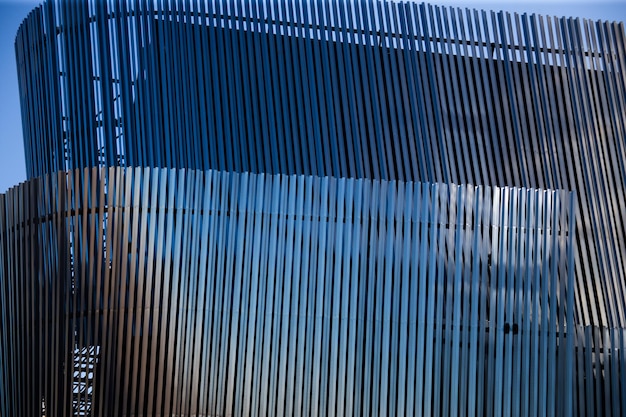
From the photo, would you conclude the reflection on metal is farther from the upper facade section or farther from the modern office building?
the upper facade section

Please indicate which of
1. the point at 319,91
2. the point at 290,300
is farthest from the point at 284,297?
the point at 319,91

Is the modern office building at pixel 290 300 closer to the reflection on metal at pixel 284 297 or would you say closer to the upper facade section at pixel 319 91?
the reflection on metal at pixel 284 297

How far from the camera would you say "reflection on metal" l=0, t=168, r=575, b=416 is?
10383 mm

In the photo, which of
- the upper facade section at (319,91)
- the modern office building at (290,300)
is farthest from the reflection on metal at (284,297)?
the upper facade section at (319,91)

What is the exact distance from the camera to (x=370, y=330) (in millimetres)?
10703

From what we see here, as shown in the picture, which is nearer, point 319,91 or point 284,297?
point 284,297

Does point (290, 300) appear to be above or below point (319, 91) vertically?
below

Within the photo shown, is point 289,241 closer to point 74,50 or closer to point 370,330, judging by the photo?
point 370,330

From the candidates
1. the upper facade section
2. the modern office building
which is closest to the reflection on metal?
the modern office building

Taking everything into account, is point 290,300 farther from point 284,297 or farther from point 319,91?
point 319,91

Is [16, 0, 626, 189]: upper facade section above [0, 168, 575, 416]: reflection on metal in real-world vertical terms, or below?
above

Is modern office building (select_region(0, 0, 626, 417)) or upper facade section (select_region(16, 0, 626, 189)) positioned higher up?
upper facade section (select_region(16, 0, 626, 189))

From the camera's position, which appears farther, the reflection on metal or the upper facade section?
the upper facade section

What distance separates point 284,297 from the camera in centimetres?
1071
